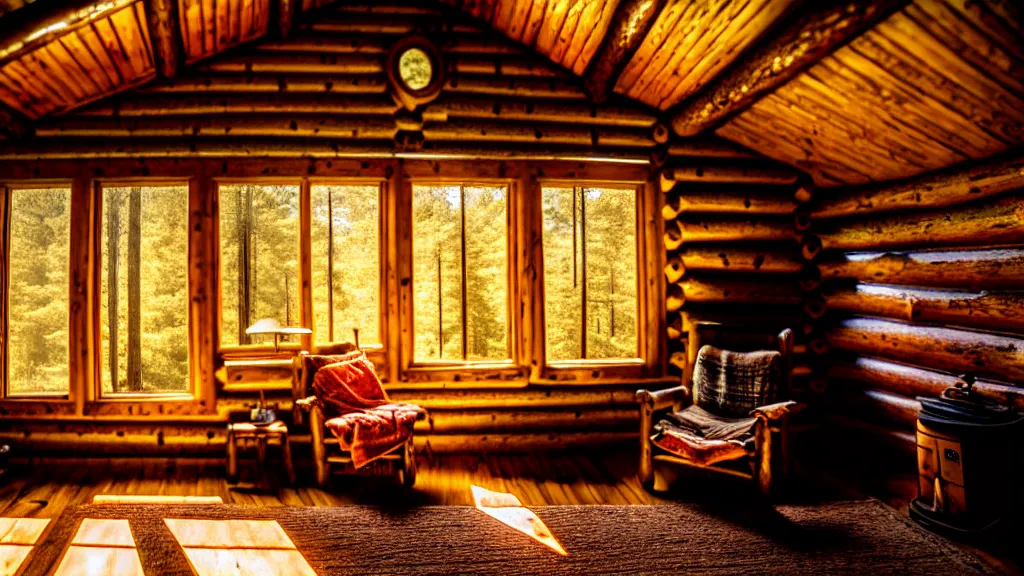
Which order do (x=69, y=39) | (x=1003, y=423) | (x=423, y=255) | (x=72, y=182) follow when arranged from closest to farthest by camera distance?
(x=1003, y=423)
(x=69, y=39)
(x=72, y=182)
(x=423, y=255)

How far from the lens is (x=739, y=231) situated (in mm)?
5375

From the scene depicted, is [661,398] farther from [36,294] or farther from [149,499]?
[36,294]

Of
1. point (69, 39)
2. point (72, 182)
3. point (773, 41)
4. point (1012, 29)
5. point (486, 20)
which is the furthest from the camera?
point (486, 20)

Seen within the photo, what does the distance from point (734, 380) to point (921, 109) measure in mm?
2458

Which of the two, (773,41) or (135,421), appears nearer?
(773,41)

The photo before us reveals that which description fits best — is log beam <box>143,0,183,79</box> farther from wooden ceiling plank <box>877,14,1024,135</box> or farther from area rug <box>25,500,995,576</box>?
wooden ceiling plank <box>877,14,1024,135</box>

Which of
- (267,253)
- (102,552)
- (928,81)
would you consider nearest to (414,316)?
(102,552)

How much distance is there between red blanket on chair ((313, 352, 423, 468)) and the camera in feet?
12.8

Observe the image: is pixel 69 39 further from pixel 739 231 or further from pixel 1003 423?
pixel 1003 423

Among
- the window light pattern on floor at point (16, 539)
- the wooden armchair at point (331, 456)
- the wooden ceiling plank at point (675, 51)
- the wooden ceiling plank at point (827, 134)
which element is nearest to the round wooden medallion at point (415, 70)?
the wooden ceiling plank at point (675, 51)

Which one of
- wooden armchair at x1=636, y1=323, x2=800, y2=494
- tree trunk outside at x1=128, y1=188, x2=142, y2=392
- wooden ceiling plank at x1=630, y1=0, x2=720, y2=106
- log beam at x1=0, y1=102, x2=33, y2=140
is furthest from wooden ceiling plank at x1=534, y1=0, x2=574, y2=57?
tree trunk outside at x1=128, y1=188, x2=142, y2=392

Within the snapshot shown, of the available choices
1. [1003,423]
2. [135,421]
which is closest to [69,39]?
[135,421]

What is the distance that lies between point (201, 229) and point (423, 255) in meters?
2.64

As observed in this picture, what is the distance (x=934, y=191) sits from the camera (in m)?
4.32
